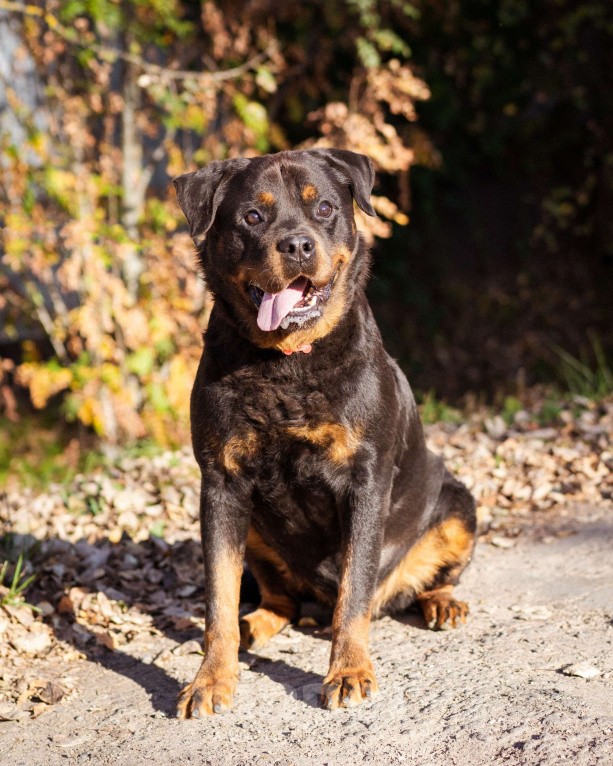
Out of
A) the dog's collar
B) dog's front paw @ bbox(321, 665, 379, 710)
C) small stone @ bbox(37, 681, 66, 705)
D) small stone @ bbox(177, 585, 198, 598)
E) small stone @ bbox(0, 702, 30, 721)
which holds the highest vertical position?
the dog's collar

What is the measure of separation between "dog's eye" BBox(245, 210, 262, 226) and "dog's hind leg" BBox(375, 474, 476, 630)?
162 cm

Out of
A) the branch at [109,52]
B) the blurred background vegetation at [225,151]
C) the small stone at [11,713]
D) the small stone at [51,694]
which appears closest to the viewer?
the small stone at [11,713]

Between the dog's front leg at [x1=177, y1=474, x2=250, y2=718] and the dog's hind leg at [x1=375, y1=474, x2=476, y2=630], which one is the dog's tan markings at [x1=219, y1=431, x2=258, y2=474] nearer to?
the dog's front leg at [x1=177, y1=474, x2=250, y2=718]

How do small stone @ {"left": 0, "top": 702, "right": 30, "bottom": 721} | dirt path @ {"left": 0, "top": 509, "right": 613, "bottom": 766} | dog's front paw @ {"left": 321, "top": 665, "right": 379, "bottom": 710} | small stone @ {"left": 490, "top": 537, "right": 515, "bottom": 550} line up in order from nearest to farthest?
dirt path @ {"left": 0, "top": 509, "right": 613, "bottom": 766} → dog's front paw @ {"left": 321, "top": 665, "right": 379, "bottom": 710} → small stone @ {"left": 0, "top": 702, "right": 30, "bottom": 721} → small stone @ {"left": 490, "top": 537, "right": 515, "bottom": 550}

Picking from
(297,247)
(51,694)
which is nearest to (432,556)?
(297,247)

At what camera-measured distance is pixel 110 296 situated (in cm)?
705

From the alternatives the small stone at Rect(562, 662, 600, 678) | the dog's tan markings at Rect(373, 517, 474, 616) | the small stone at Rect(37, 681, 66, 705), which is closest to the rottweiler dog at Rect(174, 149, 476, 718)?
Result: the dog's tan markings at Rect(373, 517, 474, 616)

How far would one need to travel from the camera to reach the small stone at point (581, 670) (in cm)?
→ 290

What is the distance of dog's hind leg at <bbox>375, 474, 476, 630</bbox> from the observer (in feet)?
12.4

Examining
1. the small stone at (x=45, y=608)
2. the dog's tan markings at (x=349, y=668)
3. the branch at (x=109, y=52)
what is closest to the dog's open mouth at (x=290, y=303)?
the dog's tan markings at (x=349, y=668)

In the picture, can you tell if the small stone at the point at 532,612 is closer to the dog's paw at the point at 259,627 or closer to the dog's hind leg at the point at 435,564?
the dog's hind leg at the point at 435,564

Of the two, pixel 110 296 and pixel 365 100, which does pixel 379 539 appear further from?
pixel 365 100

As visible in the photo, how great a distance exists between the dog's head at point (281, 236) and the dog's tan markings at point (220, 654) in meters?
0.88

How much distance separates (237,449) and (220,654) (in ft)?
2.45
